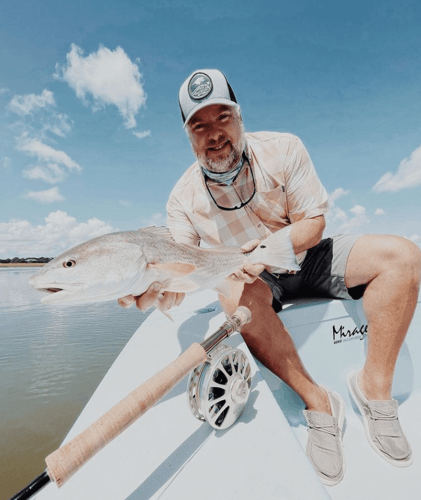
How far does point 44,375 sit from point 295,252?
15.9 feet

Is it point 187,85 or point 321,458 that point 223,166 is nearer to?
point 187,85

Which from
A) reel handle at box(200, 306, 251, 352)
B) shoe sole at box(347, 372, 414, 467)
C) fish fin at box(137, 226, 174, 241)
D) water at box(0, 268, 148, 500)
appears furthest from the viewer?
water at box(0, 268, 148, 500)

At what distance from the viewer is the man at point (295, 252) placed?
5.94 feet

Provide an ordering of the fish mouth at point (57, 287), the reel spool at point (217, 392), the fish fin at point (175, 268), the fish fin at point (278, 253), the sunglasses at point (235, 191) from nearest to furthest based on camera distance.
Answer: the reel spool at point (217, 392) → the fish mouth at point (57, 287) → the fish fin at point (175, 268) → the fish fin at point (278, 253) → the sunglasses at point (235, 191)

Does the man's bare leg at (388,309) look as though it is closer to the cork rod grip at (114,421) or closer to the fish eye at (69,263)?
the cork rod grip at (114,421)

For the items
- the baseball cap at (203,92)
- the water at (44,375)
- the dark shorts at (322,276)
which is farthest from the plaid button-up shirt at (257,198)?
the water at (44,375)

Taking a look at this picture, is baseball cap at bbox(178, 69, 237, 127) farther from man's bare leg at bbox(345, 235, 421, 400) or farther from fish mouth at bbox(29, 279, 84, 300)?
man's bare leg at bbox(345, 235, 421, 400)

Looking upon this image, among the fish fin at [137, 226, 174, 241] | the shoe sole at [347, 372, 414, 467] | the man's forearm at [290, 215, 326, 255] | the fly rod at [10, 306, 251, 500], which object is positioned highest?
the fish fin at [137, 226, 174, 241]

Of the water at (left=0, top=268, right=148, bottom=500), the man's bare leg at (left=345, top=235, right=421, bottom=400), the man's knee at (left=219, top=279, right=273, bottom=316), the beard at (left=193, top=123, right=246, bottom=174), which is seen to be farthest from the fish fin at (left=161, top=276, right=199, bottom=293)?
the water at (left=0, top=268, right=148, bottom=500)

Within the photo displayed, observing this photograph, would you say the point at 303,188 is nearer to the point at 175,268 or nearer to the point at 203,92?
the point at 203,92

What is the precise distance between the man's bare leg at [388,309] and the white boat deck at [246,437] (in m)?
0.28

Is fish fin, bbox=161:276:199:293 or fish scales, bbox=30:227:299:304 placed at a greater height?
fish scales, bbox=30:227:299:304

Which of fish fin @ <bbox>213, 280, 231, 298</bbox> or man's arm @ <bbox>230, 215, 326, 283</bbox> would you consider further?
fish fin @ <bbox>213, 280, 231, 298</bbox>

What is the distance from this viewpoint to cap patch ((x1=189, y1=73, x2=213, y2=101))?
7.22 feet
